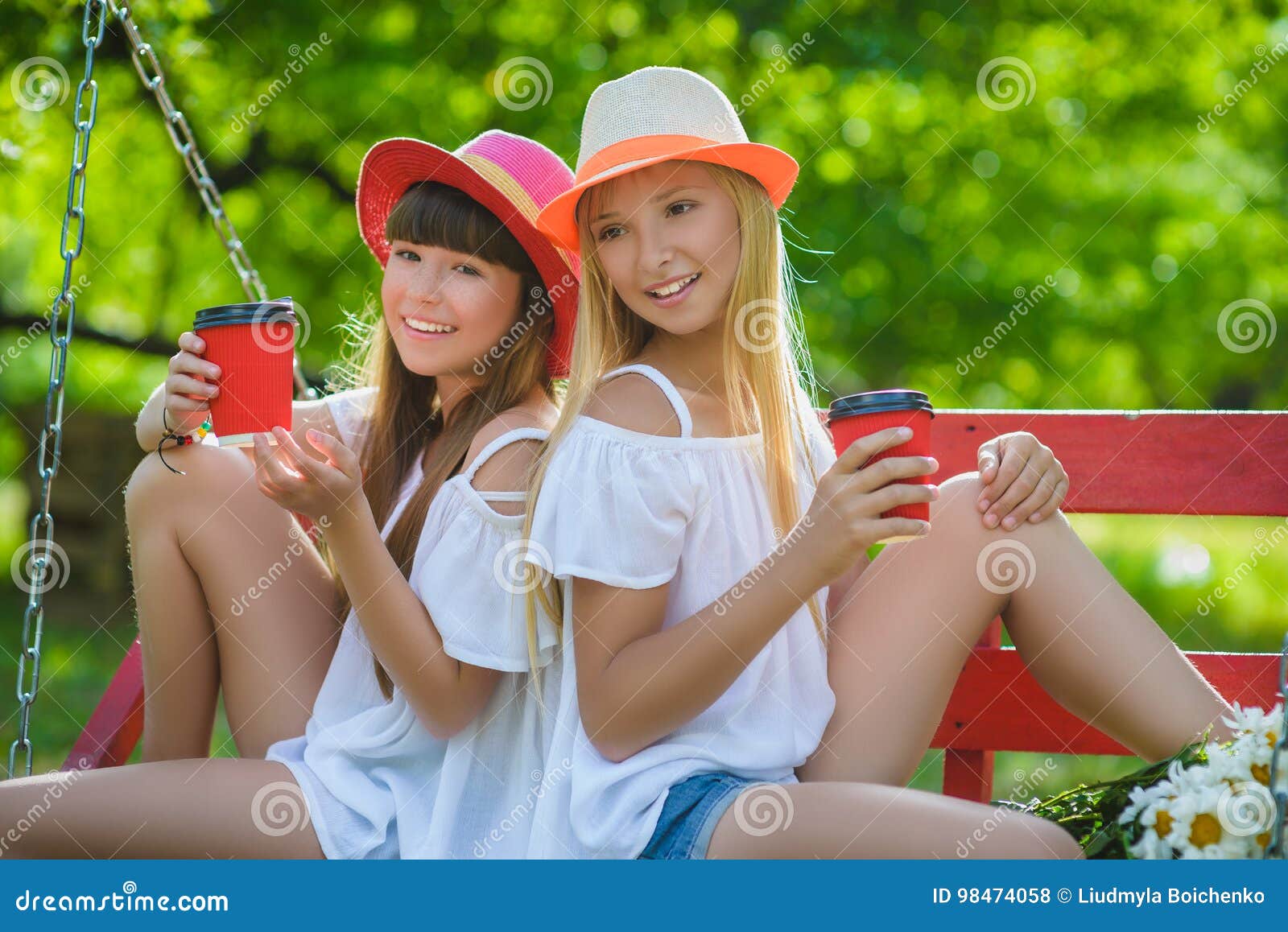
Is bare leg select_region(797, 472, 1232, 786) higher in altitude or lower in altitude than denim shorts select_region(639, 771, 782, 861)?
higher

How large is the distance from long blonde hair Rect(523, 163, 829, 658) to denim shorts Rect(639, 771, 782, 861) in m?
0.32

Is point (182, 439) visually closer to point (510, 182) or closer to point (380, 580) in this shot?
point (380, 580)

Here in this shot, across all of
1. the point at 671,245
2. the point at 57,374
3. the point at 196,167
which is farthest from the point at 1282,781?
the point at 196,167

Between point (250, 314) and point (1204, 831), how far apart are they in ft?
4.52

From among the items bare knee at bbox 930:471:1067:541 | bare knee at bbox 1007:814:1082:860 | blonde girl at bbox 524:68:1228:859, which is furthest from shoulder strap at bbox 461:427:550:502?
bare knee at bbox 1007:814:1082:860

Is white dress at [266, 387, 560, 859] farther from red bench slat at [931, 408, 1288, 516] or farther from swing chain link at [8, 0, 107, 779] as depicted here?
red bench slat at [931, 408, 1288, 516]

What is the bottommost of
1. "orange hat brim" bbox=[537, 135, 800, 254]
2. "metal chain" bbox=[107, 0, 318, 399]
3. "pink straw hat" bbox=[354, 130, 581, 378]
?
"orange hat brim" bbox=[537, 135, 800, 254]

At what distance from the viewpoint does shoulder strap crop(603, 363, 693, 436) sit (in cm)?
193

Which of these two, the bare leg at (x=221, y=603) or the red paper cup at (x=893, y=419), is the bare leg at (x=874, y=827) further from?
the bare leg at (x=221, y=603)

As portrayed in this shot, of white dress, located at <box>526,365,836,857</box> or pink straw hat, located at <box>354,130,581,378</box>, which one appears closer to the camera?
white dress, located at <box>526,365,836,857</box>

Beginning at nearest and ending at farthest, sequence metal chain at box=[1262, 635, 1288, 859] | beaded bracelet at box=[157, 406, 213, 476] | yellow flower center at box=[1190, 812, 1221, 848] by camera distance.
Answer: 1. metal chain at box=[1262, 635, 1288, 859]
2. yellow flower center at box=[1190, 812, 1221, 848]
3. beaded bracelet at box=[157, 406, 213, 476]

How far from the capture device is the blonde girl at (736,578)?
1.72 m

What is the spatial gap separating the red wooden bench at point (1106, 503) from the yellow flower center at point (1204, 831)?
0.89 meters
